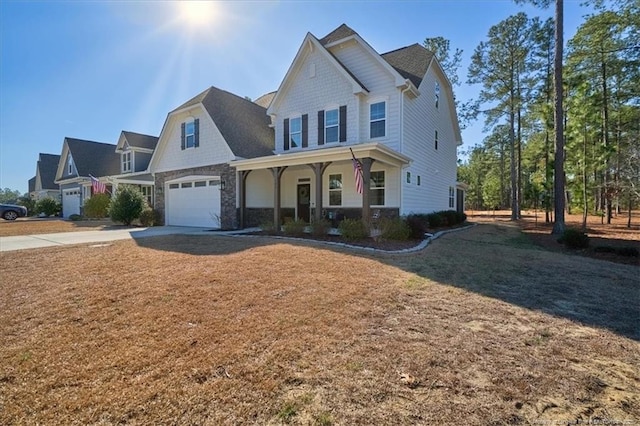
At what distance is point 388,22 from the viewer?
13484mm

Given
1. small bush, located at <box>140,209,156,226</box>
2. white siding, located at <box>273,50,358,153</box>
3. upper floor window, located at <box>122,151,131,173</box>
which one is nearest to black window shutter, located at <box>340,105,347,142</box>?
white siding, located at <box>273,50,358,153</box>

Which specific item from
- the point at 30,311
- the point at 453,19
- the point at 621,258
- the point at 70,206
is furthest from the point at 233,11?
the point at 70,206

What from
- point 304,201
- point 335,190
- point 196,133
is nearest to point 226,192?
point 304,201

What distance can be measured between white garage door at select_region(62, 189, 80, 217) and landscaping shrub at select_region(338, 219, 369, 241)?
27299 millimetres

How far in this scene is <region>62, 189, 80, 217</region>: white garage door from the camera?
26453 mm

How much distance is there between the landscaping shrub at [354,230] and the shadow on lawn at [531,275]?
1.34 metres

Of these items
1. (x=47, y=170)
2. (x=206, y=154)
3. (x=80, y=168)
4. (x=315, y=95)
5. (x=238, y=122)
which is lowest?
(x=206, y=154)

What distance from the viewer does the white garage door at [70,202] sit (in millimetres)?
26453

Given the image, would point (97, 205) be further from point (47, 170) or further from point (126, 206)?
point (47, 170)

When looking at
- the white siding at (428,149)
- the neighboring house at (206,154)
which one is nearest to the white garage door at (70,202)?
the neighboring house at (206,154)

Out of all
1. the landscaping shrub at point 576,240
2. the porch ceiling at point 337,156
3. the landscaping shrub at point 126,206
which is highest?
the porch ceiling at point 337,156

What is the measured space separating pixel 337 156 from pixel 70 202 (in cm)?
2850

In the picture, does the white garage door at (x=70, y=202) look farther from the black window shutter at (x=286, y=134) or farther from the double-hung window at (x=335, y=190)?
the double-hung window at (x=335, y=190)

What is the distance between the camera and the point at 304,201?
15055 millimetres
